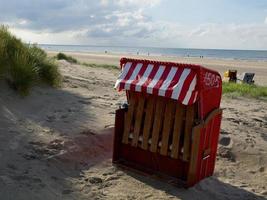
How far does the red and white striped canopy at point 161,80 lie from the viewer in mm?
4844

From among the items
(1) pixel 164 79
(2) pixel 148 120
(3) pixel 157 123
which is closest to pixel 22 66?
(2) pixel 148 120

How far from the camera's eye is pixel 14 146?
5539 millimetres

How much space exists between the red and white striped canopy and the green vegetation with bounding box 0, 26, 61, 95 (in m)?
2.70

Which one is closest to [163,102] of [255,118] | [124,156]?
[124,156]

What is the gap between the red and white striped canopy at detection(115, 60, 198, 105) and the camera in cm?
484

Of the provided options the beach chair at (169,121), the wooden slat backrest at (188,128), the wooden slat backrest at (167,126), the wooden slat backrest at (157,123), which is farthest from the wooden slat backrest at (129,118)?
the wooden slat backrest at (188,128)

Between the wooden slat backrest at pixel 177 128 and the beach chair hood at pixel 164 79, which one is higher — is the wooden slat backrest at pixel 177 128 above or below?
below

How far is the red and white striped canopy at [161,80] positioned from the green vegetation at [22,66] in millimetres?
2704

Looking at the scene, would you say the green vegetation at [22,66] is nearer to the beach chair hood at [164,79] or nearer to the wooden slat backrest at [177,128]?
the beach chair hood at [164,79]

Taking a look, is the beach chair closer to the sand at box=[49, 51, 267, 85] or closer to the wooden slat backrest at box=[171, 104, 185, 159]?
the wooden slat backrest at box=[171, 104, 185, 159]

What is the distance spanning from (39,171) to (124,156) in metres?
1.23

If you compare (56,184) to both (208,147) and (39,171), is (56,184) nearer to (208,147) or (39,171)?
(39,171)

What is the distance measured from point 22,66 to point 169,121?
3.47m

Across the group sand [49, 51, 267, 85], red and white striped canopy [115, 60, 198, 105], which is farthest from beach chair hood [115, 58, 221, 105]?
sand [49, 51, 267, 85]
